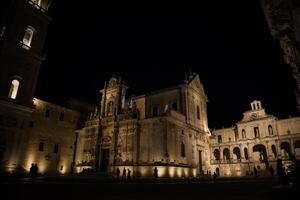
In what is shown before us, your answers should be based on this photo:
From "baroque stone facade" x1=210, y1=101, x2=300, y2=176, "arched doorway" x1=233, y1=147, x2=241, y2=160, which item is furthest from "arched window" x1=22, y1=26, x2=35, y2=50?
"arched doorway" x1=233, y1=147, x2=241, y2=160

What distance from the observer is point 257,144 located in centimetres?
4756

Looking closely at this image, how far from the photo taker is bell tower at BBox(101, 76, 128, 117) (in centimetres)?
3700

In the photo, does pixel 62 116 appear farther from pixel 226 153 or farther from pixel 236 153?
pixel 236 153

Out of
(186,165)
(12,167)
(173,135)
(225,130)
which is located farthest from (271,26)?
(225,130)

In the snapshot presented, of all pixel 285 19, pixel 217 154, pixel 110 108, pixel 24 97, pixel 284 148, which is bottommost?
pixel 217 154

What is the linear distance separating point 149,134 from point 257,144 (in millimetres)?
28218

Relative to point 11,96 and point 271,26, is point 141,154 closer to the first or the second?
point 11,96

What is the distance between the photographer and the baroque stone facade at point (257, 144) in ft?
147

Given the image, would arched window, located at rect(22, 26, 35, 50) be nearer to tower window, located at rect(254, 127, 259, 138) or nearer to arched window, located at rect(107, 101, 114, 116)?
arched window, located at rect(107, 101, 114, 116)

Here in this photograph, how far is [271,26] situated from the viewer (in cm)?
1150

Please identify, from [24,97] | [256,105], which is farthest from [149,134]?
[256,105]

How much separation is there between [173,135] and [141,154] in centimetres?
529

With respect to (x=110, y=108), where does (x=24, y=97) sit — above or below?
below

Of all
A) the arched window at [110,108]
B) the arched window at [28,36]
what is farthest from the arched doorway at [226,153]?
the arched window at [28,36]
